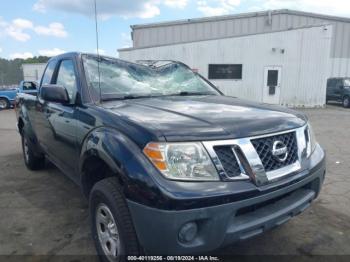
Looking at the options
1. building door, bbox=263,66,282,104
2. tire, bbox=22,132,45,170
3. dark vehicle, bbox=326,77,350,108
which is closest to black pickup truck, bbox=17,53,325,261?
tire, bbox=22,132,45,170

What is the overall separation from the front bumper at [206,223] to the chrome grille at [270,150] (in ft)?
0.57

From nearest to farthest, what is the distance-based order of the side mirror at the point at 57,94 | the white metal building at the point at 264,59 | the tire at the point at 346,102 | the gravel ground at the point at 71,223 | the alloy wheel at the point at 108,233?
the alloy wheel at the point at 108,233
the gravel ground at the point at 71,223
the side mirror at the point at 57,94
the white metal building at the point at 264,59
the tire at the point at 346,102

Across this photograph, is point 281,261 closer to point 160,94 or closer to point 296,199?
point 296,199

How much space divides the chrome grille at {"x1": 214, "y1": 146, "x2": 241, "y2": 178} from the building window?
51.7 feet

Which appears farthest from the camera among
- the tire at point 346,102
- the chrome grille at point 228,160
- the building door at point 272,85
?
the tire at point 346,102

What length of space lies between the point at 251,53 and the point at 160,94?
1507cm

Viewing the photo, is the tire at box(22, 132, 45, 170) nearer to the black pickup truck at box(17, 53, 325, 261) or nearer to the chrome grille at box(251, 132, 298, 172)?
the black pickup truck at box(17, 53, 325, 261)

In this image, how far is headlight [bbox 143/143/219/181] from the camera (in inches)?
81.2

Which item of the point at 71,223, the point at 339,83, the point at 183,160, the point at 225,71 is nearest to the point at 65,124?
the point at 71,223

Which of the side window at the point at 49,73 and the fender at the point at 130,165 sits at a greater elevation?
the side window at the point at 49,73

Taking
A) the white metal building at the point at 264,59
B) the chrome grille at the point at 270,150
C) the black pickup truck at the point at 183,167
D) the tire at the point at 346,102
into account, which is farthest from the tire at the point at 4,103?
the tire at the point at 346,102

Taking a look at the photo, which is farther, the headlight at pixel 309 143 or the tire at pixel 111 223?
the headlight at pixel 309 143

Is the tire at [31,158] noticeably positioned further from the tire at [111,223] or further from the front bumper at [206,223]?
the front bumper at [206,223]

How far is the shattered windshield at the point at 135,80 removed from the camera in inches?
126
